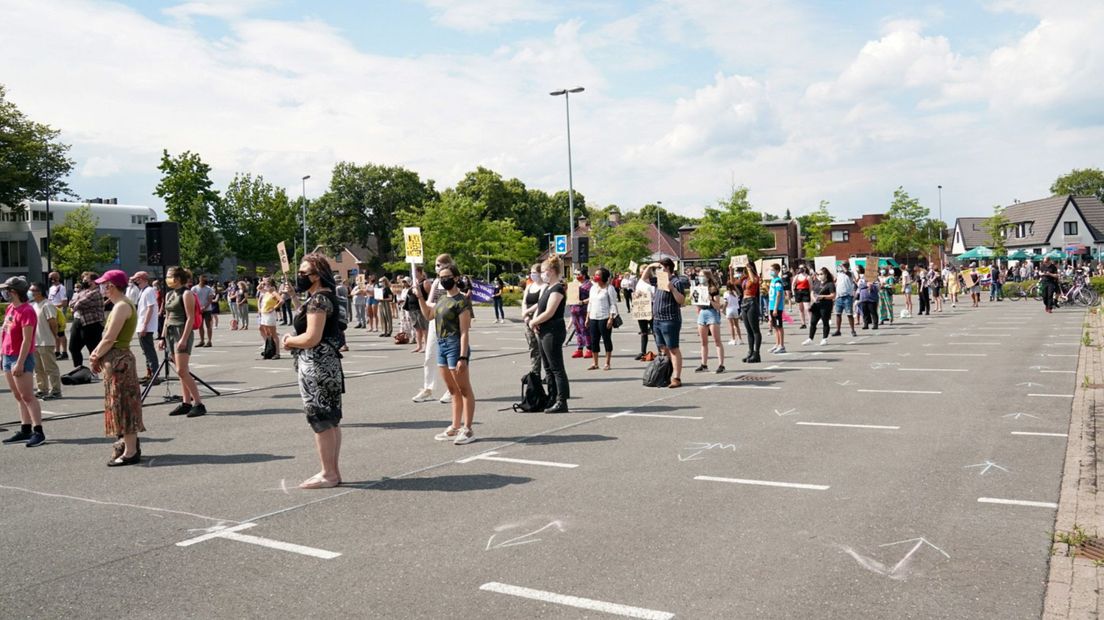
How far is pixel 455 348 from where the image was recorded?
8461 mm

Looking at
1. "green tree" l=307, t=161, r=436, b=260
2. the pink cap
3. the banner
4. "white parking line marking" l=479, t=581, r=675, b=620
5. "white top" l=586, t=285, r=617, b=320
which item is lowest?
"white parking line marking" l=479, t=581, r=675, b=620

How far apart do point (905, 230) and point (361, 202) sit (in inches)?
1956

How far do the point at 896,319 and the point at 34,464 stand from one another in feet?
82.4

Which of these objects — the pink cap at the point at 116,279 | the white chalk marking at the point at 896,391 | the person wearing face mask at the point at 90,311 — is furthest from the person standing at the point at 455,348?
the person wearing face mask at the point at 90,311

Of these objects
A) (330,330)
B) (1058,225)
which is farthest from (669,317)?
(1058,225)

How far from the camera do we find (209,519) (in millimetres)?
6070

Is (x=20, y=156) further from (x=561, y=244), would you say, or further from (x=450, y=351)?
(x=450, y=351)

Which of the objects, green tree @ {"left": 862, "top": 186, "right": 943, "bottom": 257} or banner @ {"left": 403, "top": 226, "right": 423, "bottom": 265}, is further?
green tree @ {"left": 862, "top": 186, "right": 943, "bottom": 257}

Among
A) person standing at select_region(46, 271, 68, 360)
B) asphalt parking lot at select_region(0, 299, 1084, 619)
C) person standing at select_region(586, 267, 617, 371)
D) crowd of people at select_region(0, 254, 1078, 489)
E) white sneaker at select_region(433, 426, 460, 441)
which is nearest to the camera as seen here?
asphalt parking lot at select_region(0, 299, 1084, 619)

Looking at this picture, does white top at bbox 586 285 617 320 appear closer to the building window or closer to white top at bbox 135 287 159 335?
white top at bbox 135 287 159 335

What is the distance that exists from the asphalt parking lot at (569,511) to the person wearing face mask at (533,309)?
70 centimetres

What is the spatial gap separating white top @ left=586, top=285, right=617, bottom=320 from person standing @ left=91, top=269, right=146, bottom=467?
8367 mm

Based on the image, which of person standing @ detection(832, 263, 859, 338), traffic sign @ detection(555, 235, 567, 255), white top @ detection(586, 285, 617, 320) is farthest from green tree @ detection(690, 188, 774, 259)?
white top @ detection(586, 285, 617, 320)

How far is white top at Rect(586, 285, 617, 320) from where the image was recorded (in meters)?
15.1
